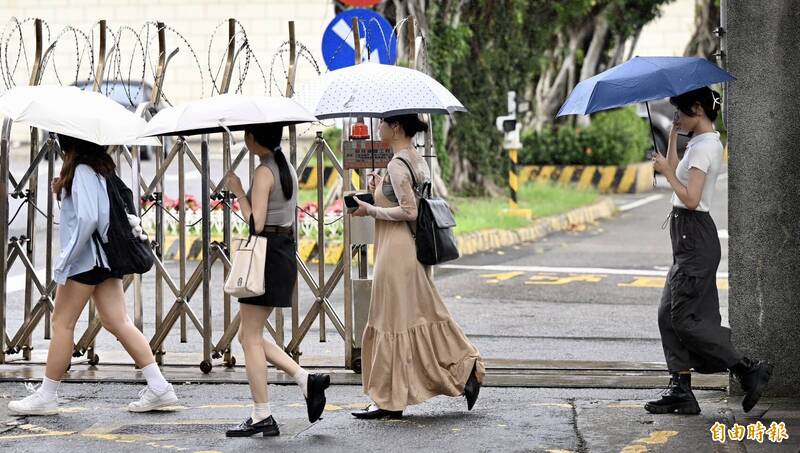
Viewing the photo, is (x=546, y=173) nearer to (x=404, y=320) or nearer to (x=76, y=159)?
(x=404, y=320)

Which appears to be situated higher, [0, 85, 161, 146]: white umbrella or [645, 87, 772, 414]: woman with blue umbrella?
[0, 85, 161, 146]: white umbrella

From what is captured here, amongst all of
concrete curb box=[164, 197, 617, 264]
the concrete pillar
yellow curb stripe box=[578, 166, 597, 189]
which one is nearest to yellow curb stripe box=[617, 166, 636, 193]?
yellow curb stripe box=[578, 166, 597, 189]

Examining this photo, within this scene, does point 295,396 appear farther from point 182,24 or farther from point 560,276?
point 182,24

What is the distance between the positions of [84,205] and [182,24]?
2771cm

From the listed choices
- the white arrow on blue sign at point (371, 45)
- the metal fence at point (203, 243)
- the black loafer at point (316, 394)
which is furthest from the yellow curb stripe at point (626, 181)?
the black loafer at point (316, 394)

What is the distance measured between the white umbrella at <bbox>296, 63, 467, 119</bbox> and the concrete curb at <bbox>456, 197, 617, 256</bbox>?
8248 mm

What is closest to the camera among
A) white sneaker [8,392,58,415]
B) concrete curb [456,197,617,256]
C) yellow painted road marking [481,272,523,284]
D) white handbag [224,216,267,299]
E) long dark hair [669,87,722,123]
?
white handbag [224,216,267,299]

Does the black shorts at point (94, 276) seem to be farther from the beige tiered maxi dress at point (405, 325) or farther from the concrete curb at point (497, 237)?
the concrete curb at point (497, 237)

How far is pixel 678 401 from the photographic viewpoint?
6.74m

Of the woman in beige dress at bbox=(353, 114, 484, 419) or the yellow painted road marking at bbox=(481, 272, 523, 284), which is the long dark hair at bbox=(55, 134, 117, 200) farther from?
the yellow painted road marking at bbox=(481, 272, 523, 284)

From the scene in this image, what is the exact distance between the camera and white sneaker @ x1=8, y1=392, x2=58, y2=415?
6.96 meters

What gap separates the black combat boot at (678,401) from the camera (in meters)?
6.73

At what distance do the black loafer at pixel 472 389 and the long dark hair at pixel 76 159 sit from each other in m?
2.11

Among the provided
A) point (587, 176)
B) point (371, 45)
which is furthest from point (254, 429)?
point (587, 176)
